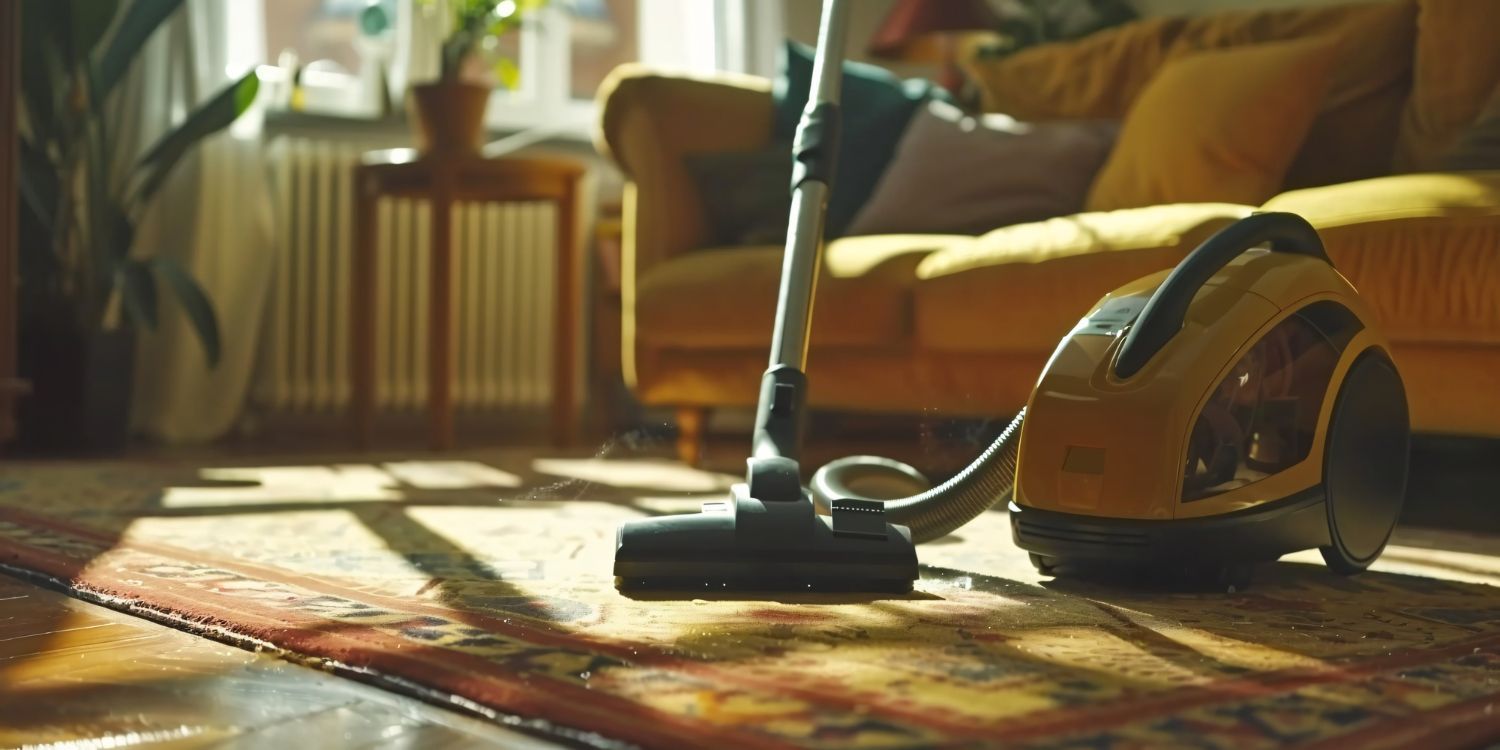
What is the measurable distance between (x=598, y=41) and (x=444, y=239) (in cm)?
110

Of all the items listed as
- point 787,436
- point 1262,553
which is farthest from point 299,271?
point 1262,553

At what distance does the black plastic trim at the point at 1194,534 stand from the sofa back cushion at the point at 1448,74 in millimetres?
1052

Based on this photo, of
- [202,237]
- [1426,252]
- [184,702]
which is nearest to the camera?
[184,702]

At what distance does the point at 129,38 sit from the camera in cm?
275

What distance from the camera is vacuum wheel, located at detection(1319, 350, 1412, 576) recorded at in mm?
1211

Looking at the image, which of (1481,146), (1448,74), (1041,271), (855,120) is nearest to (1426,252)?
(1481,146)

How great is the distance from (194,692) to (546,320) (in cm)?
278

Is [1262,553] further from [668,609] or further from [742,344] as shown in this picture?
[742,344]

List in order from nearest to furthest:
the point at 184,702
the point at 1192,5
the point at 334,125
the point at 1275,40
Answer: the point at 184,702, the point at 1275,40, the point at 334,125, the point at 1192,5

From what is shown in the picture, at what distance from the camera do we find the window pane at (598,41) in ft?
12.5

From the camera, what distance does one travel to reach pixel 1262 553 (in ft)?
3.88

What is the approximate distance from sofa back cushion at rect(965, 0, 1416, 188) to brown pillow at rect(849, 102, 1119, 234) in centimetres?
12

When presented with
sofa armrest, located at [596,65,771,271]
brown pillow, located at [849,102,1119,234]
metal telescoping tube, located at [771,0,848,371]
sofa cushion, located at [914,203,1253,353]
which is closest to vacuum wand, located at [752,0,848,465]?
metal telescoping tube, located at [771,0,848,371]

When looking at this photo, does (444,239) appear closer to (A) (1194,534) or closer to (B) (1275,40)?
(B) (1275,40)
